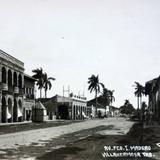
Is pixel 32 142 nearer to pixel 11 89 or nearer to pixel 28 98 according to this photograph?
pixel 11 89

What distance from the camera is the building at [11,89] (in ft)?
170

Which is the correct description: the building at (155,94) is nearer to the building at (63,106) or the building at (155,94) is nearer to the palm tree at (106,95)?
the building at (63,106)

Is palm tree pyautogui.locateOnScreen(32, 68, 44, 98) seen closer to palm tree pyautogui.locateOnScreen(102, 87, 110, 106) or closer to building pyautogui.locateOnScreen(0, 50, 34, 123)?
building pyautogui.locateOnScreen(0, 50, 34, 123)

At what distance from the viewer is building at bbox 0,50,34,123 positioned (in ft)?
170

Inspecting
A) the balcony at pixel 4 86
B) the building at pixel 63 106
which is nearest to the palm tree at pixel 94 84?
the building at pixel 63 106

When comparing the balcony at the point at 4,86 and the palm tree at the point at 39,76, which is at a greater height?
the palm tree at the point at 39,76

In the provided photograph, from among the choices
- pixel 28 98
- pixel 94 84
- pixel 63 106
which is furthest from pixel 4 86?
pixel 94 84

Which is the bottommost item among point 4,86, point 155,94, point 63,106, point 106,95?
point 63,106

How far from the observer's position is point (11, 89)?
55.3m

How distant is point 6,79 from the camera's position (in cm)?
5309

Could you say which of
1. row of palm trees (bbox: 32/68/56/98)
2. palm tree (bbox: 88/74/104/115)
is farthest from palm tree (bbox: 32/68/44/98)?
palm tree (bbox: 88/74/104/115)

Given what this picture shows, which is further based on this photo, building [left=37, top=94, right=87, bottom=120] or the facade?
building [left=37, top=94, right=87, bottom=120]

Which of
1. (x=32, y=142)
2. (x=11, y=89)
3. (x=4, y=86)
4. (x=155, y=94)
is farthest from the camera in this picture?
(x=155, y=94)

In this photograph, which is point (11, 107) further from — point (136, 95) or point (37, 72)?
point (136, 95)
